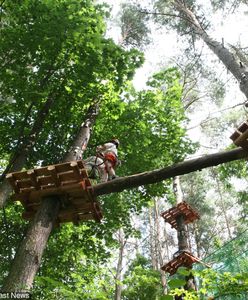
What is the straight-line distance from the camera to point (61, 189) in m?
5.03

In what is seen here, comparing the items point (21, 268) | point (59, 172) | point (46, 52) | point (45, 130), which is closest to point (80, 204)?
point (59, 172)

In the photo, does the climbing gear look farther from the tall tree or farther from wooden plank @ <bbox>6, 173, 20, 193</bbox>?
the tall tree

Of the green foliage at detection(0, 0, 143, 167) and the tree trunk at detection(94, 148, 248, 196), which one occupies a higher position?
the green foliage at detection(0, 0, 143, 167)

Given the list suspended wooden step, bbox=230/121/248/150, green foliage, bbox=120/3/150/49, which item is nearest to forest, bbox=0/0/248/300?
suspended wooden step, bbox=230/121/248/150

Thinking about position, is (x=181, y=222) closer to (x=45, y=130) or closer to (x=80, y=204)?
(x=45, y=130)

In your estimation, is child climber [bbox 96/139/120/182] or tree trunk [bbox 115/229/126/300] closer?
child climber [bbox 96/139/120/182]

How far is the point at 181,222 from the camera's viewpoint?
9828 millimetres

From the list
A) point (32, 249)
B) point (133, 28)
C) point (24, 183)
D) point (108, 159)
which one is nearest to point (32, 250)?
point (32, 249)

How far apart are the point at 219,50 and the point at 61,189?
8833 mm

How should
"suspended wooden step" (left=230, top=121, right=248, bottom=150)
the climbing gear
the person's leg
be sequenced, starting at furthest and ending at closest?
1. the climbing gear
2. the person's leg
3. "suspended wooden step" (left=230, top=121, right=248, bottom=150)

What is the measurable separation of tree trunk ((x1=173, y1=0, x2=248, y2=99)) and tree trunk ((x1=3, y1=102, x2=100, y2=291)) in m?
7.15

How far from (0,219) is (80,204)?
15.8 feet

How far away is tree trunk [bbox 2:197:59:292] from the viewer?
4111 mm

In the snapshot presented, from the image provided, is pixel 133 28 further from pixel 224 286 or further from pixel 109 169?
pixel 224 286
